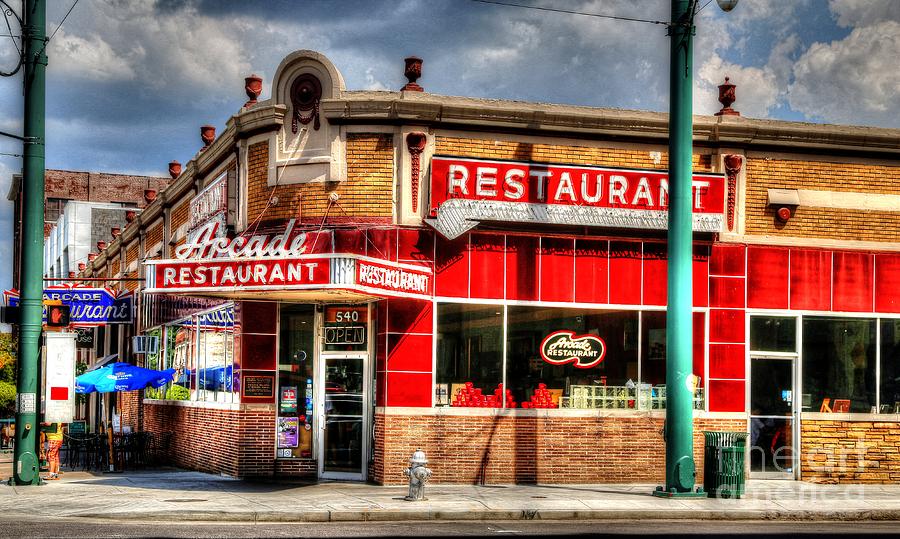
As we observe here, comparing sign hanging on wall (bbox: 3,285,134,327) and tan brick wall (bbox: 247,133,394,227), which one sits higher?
tan brick wall (bbox: 247,133,394,227)

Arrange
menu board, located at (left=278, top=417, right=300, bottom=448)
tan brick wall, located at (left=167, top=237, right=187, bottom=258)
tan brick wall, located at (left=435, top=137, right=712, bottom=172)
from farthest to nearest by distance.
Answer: tan brick wall, located at (left=167, top=237, right=187, bottom=258) → menu board, located at (left=278, top=417, right=300, bottom=448) → tan brick wall, located at (left=435, top=137, right=712, bottom=172)

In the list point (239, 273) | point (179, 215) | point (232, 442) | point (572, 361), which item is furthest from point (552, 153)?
point (179, 215)

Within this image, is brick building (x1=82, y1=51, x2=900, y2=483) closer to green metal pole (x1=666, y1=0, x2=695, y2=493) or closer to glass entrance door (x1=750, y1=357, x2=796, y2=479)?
glass entrance door (x1=750, y1=357, x2=796, y2=479)

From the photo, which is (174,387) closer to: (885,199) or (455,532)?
(455,532)

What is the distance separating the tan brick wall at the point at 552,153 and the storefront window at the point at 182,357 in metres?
8.79

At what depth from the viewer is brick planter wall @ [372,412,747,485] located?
20.2 m

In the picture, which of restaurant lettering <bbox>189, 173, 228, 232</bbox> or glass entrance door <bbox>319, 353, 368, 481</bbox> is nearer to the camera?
glass entrance door <bbox>319, 353, 368, 481</bbox>

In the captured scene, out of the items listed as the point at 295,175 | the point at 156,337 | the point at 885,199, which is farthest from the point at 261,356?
the point at 885,199

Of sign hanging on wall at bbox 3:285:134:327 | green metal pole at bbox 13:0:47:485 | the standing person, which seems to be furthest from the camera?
sign hanging on wall at bbox 3:285:134:327

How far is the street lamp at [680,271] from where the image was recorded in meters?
19.0

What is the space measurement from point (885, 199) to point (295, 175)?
39.7ft

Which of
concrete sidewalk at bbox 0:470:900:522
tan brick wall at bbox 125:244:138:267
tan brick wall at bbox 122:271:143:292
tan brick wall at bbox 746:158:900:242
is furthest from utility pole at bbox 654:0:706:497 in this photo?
tan brick wall at bbox 125:244:138:267

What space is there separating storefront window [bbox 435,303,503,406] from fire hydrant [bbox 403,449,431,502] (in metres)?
2.94

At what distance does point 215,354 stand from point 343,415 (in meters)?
4.10
